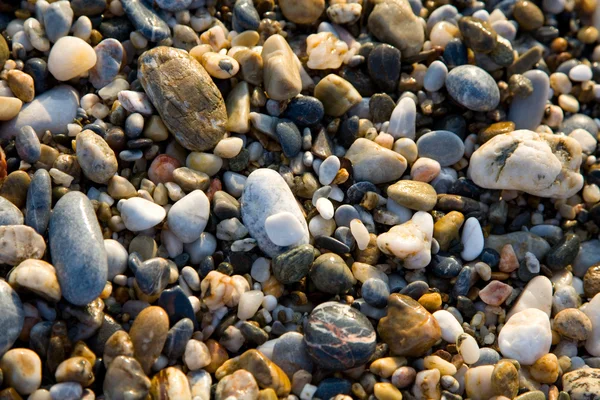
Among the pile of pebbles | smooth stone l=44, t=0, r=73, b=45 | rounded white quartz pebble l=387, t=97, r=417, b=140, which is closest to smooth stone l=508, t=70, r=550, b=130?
the pile of pebbles

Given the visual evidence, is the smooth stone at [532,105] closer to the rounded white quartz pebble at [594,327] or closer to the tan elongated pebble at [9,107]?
the rounded white quartz pebble at [594,327]

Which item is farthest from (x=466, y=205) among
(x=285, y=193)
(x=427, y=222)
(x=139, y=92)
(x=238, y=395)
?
(x=139, y=92)

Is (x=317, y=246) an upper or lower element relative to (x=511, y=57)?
lower

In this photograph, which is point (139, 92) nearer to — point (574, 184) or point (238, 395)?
point (238, 395)

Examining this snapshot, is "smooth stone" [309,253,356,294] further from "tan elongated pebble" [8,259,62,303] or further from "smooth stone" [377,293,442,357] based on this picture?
"tan elongated pebble" [8,259,62,303]

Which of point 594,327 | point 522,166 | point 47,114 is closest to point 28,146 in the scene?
point 47,114

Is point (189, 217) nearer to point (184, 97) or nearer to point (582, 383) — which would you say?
point (184, 97)
